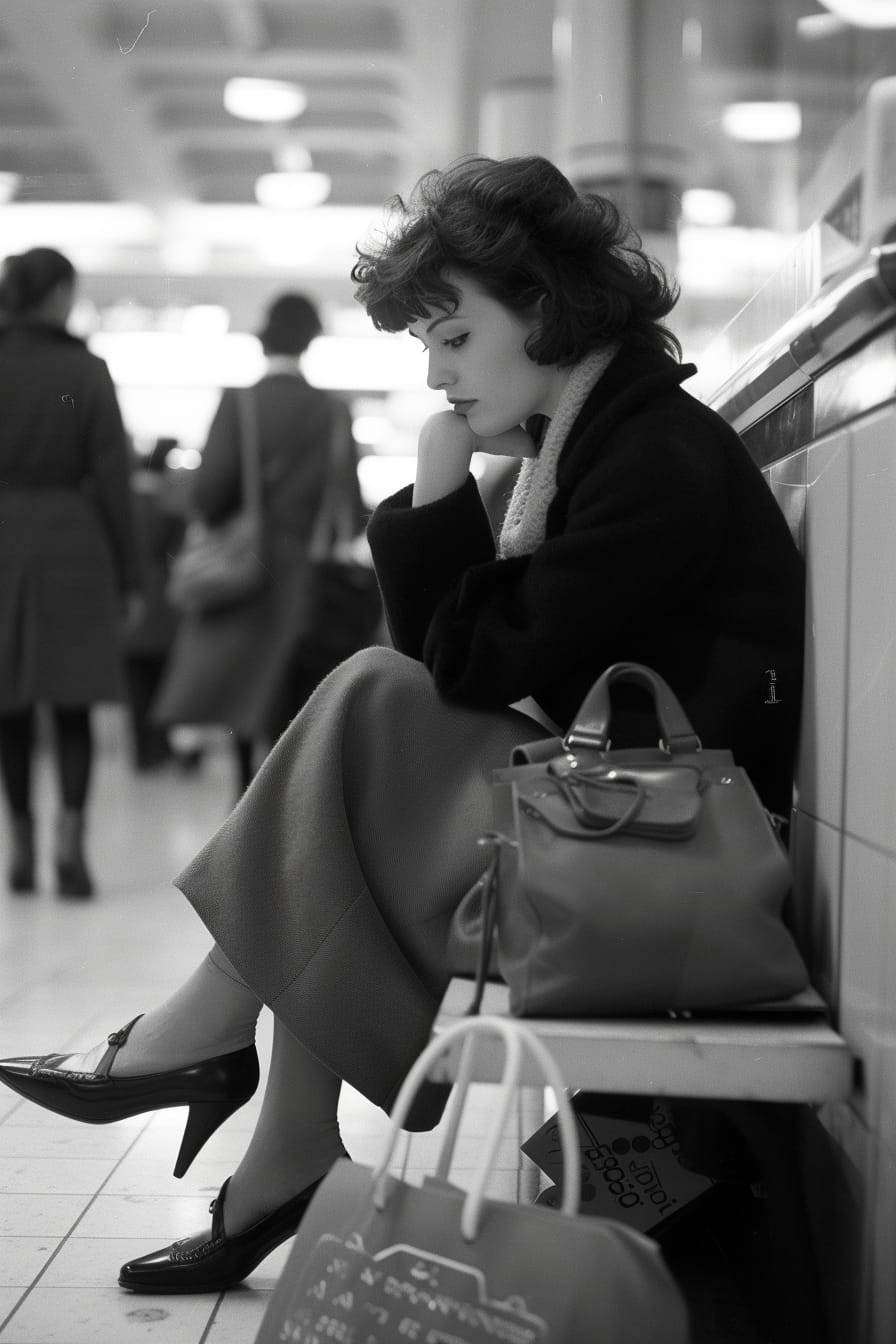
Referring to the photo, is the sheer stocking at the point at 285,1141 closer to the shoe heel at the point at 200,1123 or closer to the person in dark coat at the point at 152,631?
the shoe heel at the point at 200,1123

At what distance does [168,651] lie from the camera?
7.92 m

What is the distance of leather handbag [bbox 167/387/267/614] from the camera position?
15.3 feet

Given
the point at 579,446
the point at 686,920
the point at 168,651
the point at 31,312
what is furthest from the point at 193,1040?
the point at 168,651

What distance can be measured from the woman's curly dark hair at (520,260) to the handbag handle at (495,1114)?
817 millimetres

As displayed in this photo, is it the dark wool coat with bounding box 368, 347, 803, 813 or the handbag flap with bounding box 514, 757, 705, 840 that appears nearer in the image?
the handbag flap with bounding box 514, 757, 705, 840

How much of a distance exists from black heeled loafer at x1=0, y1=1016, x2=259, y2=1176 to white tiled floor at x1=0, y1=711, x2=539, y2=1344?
0.20 feet

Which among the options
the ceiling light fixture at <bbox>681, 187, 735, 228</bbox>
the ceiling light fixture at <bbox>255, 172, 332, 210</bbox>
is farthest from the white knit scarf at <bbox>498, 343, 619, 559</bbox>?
the ceiling light fixture at <bbox>681, 187, 735, 228</bbox>

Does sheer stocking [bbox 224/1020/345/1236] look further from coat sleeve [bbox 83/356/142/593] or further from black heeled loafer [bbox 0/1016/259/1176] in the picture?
coat sleeve [bbox 83/356/142/593]

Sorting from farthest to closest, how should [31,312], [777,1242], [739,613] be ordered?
[31,312], [739,613], [777,1242]

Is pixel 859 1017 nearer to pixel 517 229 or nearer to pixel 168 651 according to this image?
pixel 517 229

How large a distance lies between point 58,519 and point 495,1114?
3.63m

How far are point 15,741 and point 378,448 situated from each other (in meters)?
14.5

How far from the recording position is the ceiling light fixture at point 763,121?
454 inches

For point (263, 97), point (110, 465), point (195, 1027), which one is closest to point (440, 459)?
point (195, 1027)
